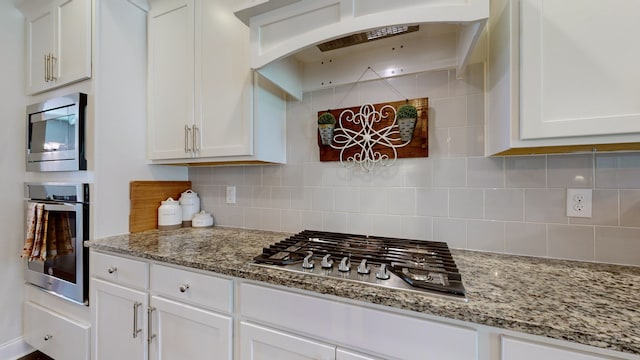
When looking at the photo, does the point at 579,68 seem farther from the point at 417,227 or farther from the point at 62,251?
the point at 62,251

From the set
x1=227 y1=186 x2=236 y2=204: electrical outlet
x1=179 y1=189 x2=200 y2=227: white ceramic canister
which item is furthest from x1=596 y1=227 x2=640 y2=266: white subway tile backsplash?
x1=179 y1=189 x2=200 y2=227: white ceramic canister

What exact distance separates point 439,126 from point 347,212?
658 mm

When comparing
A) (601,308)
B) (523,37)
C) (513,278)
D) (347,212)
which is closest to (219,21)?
(347,212)

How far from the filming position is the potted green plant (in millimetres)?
1250

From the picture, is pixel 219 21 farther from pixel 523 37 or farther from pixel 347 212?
pixel 523 37

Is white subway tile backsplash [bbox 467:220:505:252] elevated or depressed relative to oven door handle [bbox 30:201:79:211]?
depressed

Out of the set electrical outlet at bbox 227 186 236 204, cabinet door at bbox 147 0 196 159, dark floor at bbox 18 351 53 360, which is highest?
cabinet door at bbox 147 0 196 159

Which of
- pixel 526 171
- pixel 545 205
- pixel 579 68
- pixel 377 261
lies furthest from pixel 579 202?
pixel 377 261

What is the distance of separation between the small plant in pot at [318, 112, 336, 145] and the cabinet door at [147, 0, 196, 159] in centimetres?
78

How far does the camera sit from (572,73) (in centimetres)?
79

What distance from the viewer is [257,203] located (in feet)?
5.57

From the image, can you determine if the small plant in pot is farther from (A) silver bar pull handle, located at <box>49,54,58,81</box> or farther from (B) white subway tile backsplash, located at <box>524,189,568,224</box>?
(A) silver bar pull handle, located at <box>49,54,58,81</box>

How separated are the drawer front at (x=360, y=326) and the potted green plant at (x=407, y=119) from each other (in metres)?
0.85

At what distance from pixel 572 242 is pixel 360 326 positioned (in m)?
0.98
